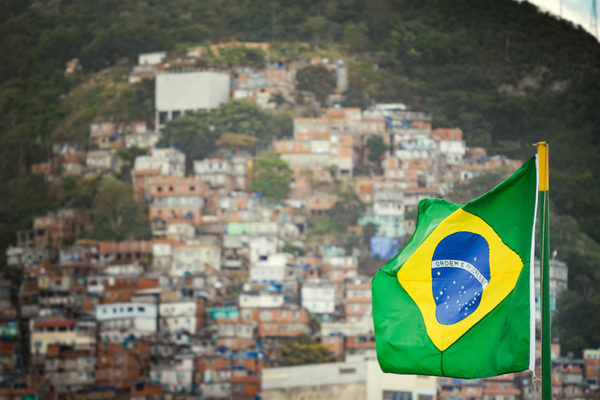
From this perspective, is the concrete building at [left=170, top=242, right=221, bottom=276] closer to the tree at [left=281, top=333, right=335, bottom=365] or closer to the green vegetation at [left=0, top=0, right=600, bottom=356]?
the tree at [left=281, top=333, right=335, bottom=365]

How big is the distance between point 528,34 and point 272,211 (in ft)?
67.5

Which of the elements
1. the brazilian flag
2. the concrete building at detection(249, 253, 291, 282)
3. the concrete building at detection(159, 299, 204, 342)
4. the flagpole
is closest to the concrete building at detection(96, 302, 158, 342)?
the concrete building at detection(159, 299, 204, 342)

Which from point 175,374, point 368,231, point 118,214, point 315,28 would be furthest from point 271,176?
point 315,28

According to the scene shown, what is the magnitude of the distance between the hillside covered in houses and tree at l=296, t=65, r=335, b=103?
3.6 inches

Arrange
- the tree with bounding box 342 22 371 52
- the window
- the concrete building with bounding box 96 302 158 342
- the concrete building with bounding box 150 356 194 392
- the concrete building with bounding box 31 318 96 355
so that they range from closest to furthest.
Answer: the window < the concrete building with bounding box 150 356 194 392 < the concrete building with bounding box 96 302 158 342 < the concrete building with bounding box 31 318 96 355 < the tree with bounding box 342 22 371 52

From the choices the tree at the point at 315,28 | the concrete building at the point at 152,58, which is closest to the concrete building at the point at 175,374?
the concrete building at the point at 152,58

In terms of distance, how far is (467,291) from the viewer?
21.7 feet

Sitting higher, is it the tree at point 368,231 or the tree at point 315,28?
the tree at point 315,28

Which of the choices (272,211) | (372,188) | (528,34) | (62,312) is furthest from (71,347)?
(528,34)

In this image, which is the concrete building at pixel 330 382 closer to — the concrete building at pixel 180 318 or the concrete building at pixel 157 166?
the concrete building at pixel 180 318

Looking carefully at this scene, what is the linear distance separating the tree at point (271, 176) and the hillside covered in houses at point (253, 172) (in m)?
0.07

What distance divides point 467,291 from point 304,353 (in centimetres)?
3371

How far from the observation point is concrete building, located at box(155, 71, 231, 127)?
53500mm

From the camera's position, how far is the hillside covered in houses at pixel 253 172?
41.1 m
